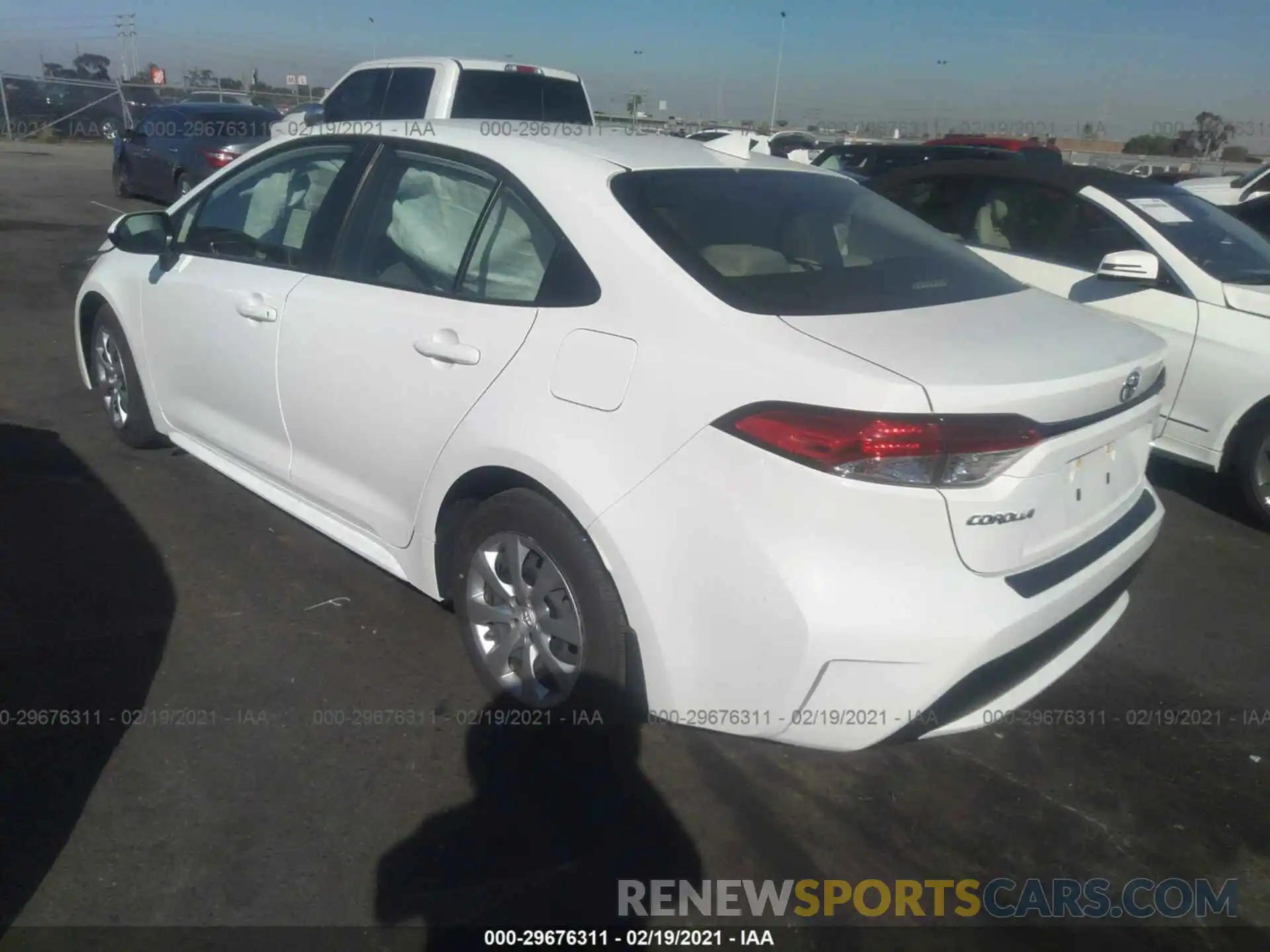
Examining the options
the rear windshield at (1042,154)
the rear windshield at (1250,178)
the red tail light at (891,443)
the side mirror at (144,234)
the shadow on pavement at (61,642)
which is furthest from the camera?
the rear windshield at (1042,154)

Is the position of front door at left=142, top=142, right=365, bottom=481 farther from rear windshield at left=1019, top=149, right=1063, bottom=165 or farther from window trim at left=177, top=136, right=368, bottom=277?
rear windshield at left=1019, top=149, right=1063, bottom=165

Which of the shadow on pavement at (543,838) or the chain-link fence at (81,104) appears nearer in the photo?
the shadow on pavement at (543,838)

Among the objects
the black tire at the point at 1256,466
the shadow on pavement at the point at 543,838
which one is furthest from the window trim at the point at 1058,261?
the shadow on pavement at the point at 543,838

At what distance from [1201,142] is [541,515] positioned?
35.3m

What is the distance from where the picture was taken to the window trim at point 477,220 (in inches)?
111

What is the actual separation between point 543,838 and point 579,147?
81.8 inches

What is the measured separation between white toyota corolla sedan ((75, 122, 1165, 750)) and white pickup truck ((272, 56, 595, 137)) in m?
6.40

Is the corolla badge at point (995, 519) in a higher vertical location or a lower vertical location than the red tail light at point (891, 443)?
lower

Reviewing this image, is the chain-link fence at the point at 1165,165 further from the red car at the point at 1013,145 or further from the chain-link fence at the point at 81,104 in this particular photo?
the chain-link fence at the point at 81,104

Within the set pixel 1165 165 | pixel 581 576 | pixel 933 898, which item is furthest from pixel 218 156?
pixel 1165 165

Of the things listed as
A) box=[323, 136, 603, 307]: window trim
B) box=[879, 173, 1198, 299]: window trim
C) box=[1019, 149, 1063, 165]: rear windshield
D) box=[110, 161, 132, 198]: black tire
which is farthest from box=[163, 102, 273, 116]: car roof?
box=[323, 136, 603, 307]: window trim

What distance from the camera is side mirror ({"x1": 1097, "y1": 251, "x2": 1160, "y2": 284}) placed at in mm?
A: 4945

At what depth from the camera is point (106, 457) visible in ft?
16.5

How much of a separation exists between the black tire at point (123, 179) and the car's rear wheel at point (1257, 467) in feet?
49.9
